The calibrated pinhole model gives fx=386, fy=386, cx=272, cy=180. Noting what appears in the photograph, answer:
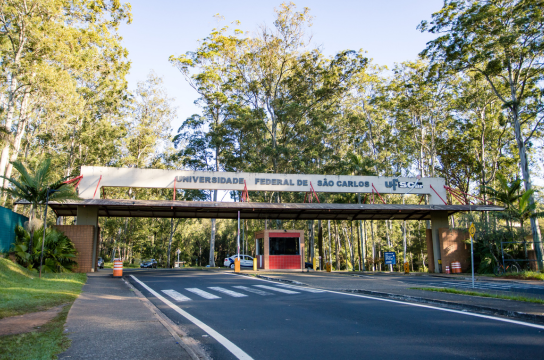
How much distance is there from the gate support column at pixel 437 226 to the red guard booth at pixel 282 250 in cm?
948

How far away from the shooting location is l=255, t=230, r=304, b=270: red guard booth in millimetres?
28656

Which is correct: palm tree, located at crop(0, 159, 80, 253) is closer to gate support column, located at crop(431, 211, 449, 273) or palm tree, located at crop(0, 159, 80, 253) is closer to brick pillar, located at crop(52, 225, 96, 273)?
brick pillar, located at crop(52, 225, 96, 273)

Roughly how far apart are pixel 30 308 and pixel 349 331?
697cm

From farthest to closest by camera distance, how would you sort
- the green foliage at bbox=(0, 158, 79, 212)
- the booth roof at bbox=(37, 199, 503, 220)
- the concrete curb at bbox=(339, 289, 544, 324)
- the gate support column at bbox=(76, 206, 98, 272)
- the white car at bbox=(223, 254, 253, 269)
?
1. the white car at bbox=(223, 254, 253, 269)
2. the gate support column at bbox=(76, 206, 98, 272)
3. the booth roof at bbox=(37, 199, 503, 220)
4. the green foliage at bbox=(0, 158, 79, 212)
5. the concrete curb at bbox=(339, 289, 544, 324)

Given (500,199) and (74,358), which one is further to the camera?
(500,199)

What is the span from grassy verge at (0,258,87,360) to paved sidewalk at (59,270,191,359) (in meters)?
0.20

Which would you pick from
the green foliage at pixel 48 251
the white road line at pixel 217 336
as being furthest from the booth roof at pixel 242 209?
the white road line at pixel 217 336

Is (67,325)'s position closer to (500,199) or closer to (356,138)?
(500,199)

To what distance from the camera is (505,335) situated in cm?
575

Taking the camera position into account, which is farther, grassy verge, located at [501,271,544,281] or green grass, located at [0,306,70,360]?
grassy verge, located at [501,271,544,281]

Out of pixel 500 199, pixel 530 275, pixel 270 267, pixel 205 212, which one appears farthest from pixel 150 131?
pixel 530 275

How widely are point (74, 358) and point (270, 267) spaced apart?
2443 cm

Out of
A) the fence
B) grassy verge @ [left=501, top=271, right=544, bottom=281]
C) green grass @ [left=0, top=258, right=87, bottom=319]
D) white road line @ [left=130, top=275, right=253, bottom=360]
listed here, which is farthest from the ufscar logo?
the fence

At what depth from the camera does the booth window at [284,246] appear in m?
28.9
